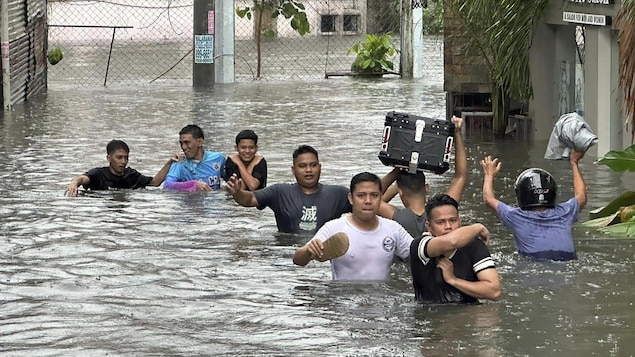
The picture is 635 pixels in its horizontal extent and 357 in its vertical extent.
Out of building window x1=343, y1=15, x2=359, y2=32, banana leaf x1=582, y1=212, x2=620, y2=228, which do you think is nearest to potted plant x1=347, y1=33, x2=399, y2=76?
building window x1=343, y1=15, x2=359, y2=32

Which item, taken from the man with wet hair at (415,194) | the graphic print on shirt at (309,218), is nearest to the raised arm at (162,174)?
the graphic print on shirt at (309,218)

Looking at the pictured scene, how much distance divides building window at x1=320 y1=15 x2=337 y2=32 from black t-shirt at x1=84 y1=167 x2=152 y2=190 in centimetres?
2520

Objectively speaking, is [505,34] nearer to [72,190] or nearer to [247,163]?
[247,163]

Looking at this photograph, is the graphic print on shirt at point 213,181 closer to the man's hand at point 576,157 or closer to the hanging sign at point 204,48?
the man's hand at point 576,157

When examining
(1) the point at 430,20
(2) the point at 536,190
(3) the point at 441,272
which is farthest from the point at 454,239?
(1) the point at 430,20

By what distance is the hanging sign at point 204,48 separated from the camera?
32.9 meters

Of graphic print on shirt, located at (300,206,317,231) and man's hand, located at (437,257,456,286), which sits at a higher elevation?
graphic print on shirt, located at (300,206,317,231)

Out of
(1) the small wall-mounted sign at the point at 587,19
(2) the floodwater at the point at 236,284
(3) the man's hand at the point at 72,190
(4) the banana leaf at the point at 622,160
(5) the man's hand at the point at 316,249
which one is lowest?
(2) the floodwater at the point at 236,284

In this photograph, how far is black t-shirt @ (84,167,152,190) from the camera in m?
16.3

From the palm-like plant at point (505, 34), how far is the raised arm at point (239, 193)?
335 inches

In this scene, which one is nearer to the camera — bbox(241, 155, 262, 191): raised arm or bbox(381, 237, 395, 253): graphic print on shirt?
bbox(381, 237, 395, 253): graphic print on shirt

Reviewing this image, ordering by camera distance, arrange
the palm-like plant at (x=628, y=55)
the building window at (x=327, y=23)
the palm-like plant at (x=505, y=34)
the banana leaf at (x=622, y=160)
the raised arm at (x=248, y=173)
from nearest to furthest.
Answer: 1. the banana leaf at (x=622, y=160)
2. the palm-like plant at (x=628, y=55)
3. the raised arm at (x=248, y=173)
4. the palm-like plant at (x=505, y=34)
5. the building window at (x=327, y=23)

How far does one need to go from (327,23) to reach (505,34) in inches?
805

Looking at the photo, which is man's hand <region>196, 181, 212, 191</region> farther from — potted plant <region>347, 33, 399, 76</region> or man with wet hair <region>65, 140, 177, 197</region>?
potted plant <region>347, 33, 399, 76</region>
